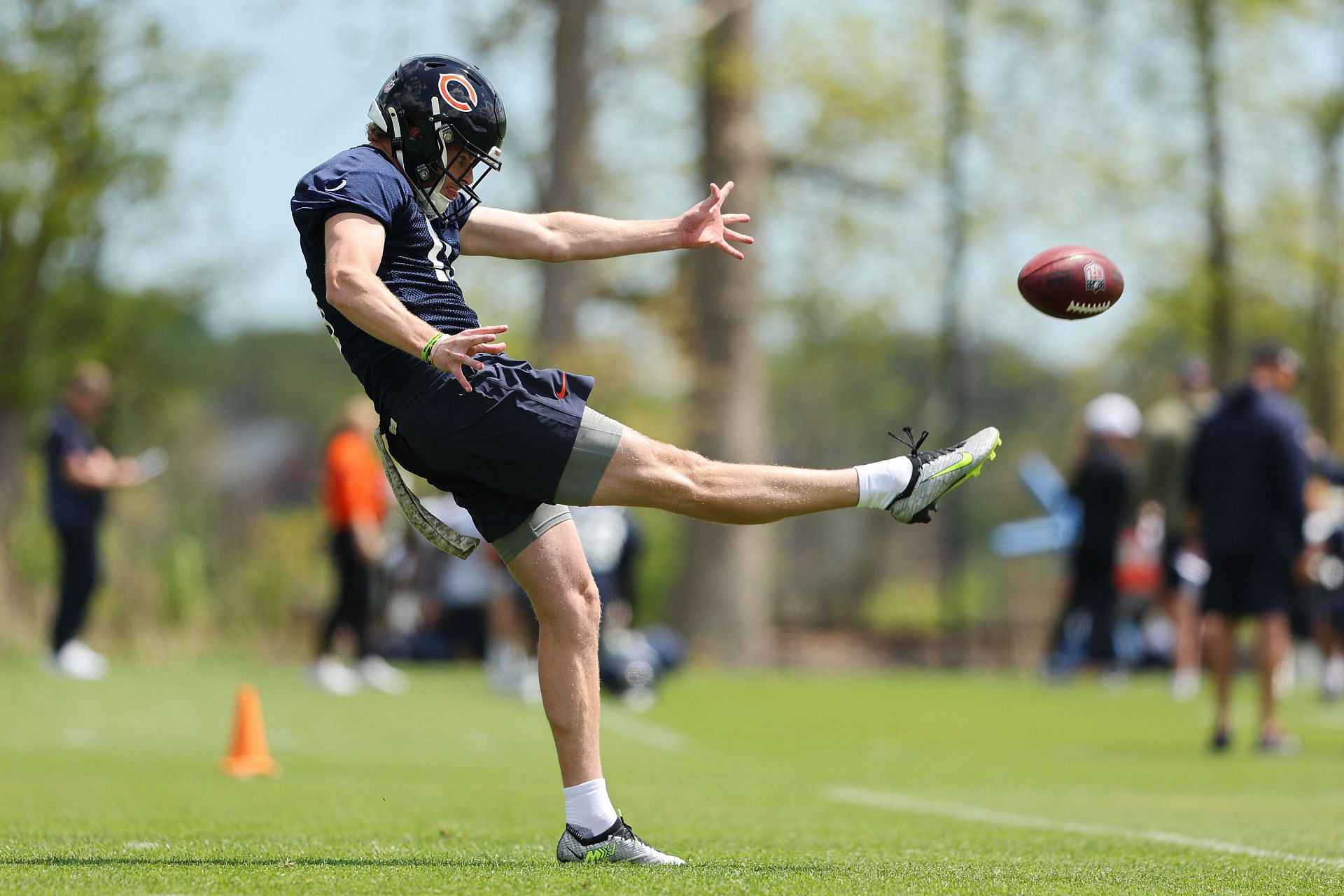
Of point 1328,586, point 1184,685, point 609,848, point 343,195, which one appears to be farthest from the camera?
point 1328,586

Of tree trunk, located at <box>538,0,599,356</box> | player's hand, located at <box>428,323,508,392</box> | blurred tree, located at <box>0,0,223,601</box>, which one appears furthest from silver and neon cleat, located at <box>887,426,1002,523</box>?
blurred tree, located at <box>0,0,223,601</box>

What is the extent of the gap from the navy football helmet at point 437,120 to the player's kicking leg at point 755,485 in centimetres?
94

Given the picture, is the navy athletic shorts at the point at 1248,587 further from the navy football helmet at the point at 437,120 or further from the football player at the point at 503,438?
the navy football helmet at the point at 437,120

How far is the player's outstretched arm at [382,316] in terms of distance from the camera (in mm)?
4449

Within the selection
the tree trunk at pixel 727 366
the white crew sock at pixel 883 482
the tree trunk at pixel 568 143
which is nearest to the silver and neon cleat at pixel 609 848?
the white crew sock at pixel 883 482

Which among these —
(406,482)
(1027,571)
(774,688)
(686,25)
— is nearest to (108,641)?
(774,688)

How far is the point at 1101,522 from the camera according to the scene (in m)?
15.9

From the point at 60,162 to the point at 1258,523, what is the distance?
22589mm

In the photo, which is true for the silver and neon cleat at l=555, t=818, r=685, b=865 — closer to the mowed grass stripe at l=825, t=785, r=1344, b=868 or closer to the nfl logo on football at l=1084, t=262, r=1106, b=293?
the mowed grass stripe at l=825, t=785, r=1344, b=868

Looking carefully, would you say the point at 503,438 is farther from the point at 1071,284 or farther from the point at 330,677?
the point at 330,677

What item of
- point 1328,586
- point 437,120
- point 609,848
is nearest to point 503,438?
point 437,120

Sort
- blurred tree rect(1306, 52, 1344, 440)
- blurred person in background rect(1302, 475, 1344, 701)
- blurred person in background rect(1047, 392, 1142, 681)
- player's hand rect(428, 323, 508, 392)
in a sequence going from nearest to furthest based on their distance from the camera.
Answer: player's hand rect(428, 323, 508, 392), blurred person in background rect(1302, 475, 1344, 701), blurred person in background rect(1047, 392, 1142, 681), blurred tree rect(1306, 52, 1344, 440)

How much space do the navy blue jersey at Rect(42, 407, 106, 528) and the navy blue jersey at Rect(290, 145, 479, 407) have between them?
10160 mm

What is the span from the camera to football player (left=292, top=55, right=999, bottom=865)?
4738 millimetres
